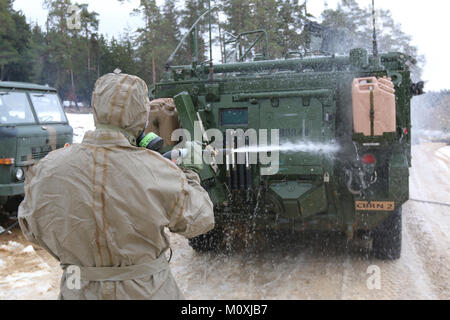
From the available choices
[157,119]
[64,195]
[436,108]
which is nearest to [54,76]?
[436,108]

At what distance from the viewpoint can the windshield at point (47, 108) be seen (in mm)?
7418

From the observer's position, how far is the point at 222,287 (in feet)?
14.5

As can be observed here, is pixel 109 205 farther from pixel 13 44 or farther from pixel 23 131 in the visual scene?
pixel 13 44

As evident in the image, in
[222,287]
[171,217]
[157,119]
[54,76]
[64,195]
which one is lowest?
[222,287]

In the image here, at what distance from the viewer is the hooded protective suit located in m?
1.79

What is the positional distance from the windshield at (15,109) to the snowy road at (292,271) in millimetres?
1733

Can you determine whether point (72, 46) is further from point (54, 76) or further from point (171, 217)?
point (171, 217)

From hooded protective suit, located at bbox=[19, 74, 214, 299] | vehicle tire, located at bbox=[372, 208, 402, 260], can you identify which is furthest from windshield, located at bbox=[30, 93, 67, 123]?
hooded protective suit, located at bbox=[19, 74, 214, 299]

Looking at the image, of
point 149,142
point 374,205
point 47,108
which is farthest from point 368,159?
point 47,108

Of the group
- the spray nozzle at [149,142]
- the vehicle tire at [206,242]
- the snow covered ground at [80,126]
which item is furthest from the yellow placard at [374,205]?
the snow covered ground at [80,126]

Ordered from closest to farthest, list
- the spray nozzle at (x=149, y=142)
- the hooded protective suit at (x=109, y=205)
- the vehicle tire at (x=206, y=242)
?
the hooded protective suit at (x=109, y=205), the spray nozzle at (x=149, y=142), the vehicle tire at (x=206, y=242)

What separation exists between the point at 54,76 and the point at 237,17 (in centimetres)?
1636

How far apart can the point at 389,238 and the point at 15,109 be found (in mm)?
5678

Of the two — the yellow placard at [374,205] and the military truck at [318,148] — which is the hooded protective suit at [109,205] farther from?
the yellow placard at [374,205]
